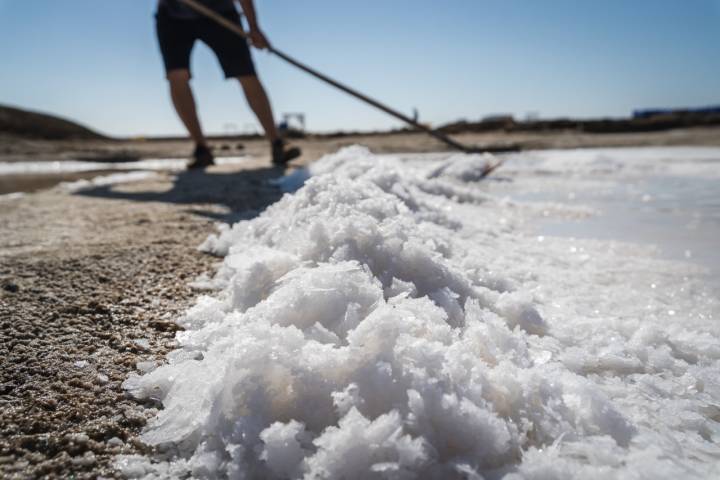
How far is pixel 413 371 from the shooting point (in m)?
0.69

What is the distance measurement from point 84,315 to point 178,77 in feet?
10.6

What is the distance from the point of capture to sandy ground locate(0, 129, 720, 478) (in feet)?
2.30

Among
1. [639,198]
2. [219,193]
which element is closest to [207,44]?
[219,193]

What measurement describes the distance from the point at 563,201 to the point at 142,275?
2280mm

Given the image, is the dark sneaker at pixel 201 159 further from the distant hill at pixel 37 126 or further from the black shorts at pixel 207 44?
the distant hill at pixel 37 126

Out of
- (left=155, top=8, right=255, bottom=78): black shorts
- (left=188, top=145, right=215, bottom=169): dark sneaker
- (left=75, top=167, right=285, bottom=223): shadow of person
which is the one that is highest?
(left=155, top=8, right=255, bottom=78): black shorts

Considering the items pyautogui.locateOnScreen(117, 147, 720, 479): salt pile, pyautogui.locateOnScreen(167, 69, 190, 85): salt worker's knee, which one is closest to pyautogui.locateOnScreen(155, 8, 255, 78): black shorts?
pyautogui.locateOnScreen(167, 69, 190, 85): salt worker's knee

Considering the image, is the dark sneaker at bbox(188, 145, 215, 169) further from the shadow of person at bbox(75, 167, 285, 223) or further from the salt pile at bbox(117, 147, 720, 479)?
the salt pile at bbox(117, 147, 720, 479)

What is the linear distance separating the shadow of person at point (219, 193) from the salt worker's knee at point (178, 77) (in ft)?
2.62

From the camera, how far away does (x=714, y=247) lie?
5.69 feet

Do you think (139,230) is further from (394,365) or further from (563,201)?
(563,201)

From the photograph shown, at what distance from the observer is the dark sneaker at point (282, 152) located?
4.11 meters

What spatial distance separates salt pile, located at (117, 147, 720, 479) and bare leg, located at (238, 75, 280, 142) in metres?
2.90

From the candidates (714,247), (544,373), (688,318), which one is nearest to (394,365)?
(544,373)
